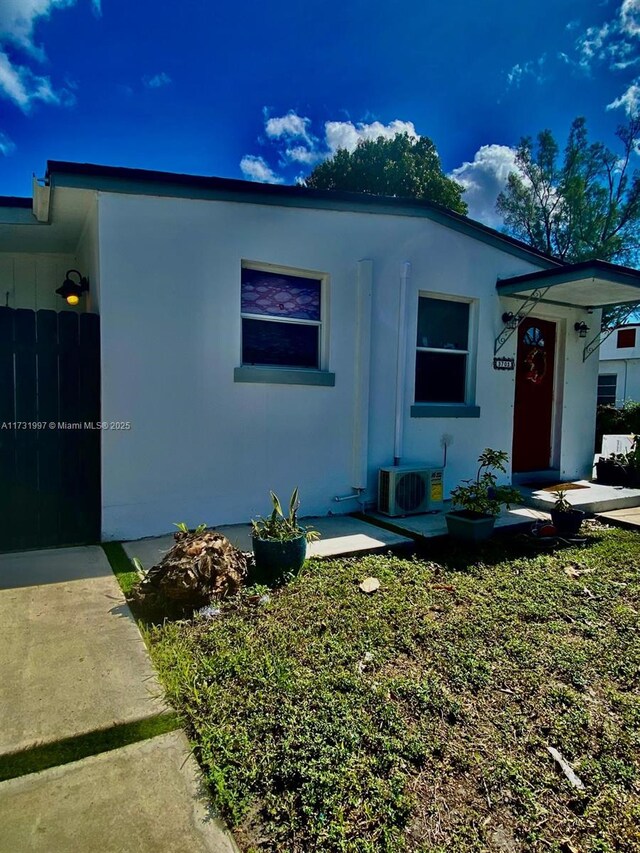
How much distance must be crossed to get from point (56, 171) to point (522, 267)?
621cm

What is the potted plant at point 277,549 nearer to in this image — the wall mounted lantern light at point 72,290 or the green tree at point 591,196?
the wall mounted lantern light at point 72,290

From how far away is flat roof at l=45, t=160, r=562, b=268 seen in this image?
4.11 meters

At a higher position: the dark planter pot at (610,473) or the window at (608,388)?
the window at (608,388)

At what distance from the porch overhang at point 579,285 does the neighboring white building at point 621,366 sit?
16.3 metres

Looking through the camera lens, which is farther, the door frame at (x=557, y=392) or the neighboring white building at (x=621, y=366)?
the neighboring white building at (x=621, y=366)

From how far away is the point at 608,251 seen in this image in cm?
1504

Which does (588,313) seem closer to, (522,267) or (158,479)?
(522,267)

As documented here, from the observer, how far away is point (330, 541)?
465cm

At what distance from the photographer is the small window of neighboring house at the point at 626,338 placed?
69.4ft

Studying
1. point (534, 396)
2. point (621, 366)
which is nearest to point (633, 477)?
point (534, 396)

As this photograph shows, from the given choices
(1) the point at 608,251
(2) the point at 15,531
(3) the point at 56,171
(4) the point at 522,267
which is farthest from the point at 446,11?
(1) the point at 608,251

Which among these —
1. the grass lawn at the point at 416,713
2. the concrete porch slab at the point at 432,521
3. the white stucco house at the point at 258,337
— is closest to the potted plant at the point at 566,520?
the concrete porch slab at the point at 432,521

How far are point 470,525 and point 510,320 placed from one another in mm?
3669

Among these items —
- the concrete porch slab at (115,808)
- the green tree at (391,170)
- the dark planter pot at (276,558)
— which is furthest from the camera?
the green tree at (391,170)
